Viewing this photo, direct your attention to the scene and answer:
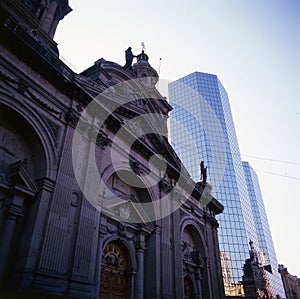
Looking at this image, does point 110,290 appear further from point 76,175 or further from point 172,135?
point 172,135

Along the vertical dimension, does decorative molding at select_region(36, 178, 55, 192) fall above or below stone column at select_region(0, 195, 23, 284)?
above

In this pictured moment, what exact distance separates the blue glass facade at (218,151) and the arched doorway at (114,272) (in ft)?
150

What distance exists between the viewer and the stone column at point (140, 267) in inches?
521

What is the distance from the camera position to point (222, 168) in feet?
212

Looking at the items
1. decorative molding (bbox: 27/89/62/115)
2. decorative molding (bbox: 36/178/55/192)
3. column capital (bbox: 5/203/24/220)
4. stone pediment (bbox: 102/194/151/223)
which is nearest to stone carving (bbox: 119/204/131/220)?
stone pediment (bbox: 102/194/151/223)

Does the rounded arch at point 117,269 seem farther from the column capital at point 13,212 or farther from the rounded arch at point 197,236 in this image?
the rounded arch at point 197,236

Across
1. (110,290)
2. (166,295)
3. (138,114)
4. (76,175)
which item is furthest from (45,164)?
(166,295)

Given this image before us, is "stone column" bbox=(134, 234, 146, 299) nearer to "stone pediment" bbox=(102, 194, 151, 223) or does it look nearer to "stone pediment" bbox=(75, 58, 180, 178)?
"stone pediment" bbox=(102, 194, 151, 223)

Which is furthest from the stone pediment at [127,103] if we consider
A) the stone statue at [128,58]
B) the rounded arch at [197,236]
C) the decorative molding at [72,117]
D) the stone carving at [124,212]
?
the rounded arch at [197,236]

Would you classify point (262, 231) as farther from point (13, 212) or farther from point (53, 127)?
point (13, 212)

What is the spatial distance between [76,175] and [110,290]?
5.27 metres

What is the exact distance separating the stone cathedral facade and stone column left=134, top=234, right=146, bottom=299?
0.16ft

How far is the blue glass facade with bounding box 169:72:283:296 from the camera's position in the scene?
57000 millimetres

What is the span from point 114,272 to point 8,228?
18.8 ft
